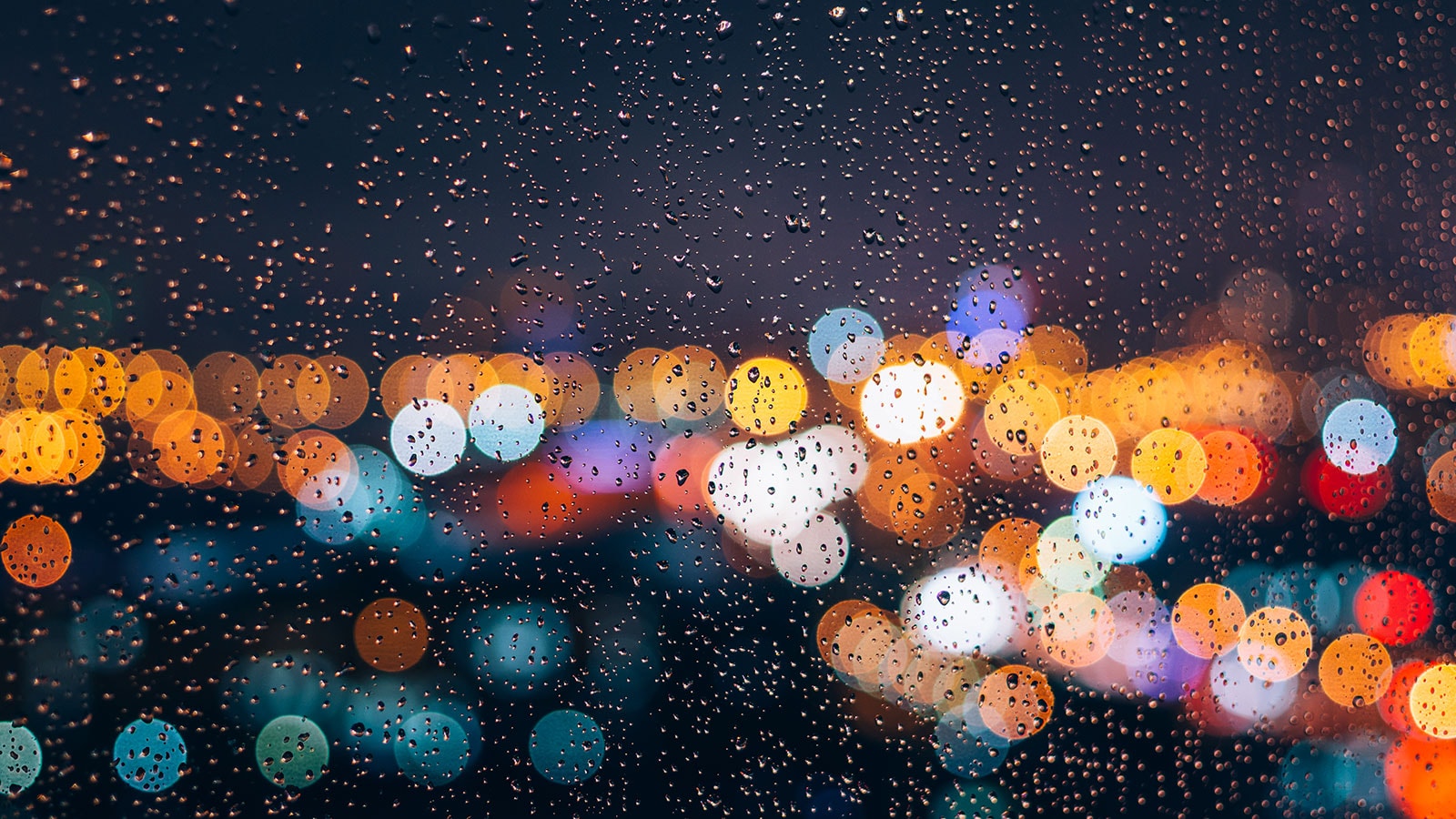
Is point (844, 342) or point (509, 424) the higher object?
point (844, 342)

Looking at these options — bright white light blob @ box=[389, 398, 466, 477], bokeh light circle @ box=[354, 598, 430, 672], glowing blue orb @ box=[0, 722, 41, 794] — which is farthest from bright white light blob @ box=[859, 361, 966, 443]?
glowing blue orb @ box=[0, 722, 41, 794]

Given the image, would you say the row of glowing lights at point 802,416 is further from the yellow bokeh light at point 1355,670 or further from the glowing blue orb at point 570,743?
the glowing blue orb at point 570,743

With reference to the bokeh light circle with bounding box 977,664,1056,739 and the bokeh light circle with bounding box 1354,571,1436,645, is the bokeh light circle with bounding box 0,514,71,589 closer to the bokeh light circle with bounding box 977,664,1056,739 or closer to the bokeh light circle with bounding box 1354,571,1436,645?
the bokeh light circle with bounding box 977,664,1056,739

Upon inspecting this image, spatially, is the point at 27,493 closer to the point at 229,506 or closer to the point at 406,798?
the point at 229,506

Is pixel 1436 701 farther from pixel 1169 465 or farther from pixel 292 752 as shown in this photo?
pixel 292 752

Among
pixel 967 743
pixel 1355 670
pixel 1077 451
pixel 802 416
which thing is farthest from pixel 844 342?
pixel 1355 670
